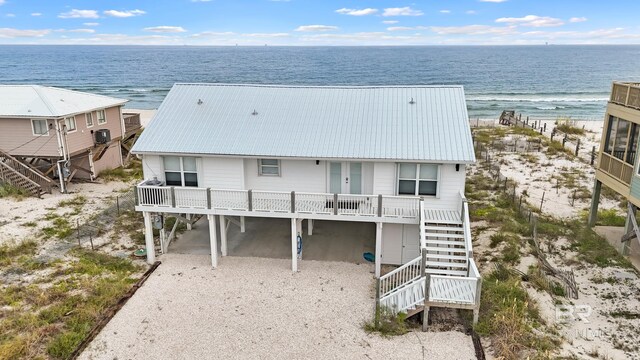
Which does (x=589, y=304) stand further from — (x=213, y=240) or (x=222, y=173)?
(x=222, y=173)

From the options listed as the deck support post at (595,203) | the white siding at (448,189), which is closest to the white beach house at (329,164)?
the white siding at (448,189)

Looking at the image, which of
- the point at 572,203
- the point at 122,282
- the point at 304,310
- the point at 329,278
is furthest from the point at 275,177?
the point at 572,203

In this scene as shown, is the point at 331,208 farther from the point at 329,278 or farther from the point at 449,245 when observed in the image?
the point at 449,245

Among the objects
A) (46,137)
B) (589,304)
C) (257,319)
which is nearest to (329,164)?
(257,319)

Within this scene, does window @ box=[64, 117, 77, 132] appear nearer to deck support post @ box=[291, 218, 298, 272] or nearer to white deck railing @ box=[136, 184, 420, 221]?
white deck railing @ box=[136, 184, 420, 221]

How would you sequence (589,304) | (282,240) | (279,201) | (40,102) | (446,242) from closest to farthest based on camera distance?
(589,304), (446,242), (279,201), (282,240), (40,102)

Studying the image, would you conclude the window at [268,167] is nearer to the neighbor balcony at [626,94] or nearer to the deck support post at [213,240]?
the deck support post at [213,240]
